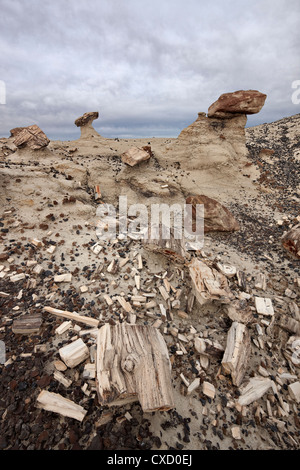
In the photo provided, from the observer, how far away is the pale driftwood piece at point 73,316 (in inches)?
165

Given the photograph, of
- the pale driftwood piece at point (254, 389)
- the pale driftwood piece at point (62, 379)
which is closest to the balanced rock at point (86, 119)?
the pale driftwood piece at point (62, 379)

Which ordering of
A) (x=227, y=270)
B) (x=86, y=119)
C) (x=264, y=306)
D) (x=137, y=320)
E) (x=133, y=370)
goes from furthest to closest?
(x=86, y=119)
(x=227, y=270)
(x=264, y=306)
(x=137, y=320)
(x=133, y=370)

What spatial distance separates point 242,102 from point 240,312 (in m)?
11.9

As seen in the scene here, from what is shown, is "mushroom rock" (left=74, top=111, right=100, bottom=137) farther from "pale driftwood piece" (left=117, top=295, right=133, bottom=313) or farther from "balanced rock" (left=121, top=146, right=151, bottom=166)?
"pale driftwood piece" (left=117, top=295, right=133, bottom=313)

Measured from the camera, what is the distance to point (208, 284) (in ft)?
16.0

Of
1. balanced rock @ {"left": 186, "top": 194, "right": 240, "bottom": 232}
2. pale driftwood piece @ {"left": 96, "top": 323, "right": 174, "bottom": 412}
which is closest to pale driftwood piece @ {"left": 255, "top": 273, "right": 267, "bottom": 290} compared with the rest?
balanced rock @ {"left": 186, "top": 194, "right": 240, "bottom": 232}

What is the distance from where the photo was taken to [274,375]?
4145 millimetres

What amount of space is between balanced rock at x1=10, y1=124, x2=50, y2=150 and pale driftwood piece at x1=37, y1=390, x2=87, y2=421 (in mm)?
11588

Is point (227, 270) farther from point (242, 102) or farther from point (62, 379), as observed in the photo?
point (242, 102)

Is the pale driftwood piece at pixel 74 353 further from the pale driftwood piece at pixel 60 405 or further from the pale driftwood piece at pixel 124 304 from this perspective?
the pale driftwood piece at pixel 124 304

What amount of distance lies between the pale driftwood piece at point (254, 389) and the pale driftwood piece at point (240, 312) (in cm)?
104

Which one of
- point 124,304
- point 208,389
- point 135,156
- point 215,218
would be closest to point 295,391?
point 208,389

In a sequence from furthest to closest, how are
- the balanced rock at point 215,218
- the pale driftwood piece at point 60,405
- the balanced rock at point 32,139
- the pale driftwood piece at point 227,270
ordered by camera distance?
the balanced rock at point 32,139, the balanced rock at point 215,218, the pale driftwood piece at point 227,270, the pale driftwood piece at point 60,405

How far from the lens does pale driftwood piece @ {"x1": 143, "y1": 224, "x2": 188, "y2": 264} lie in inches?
224
